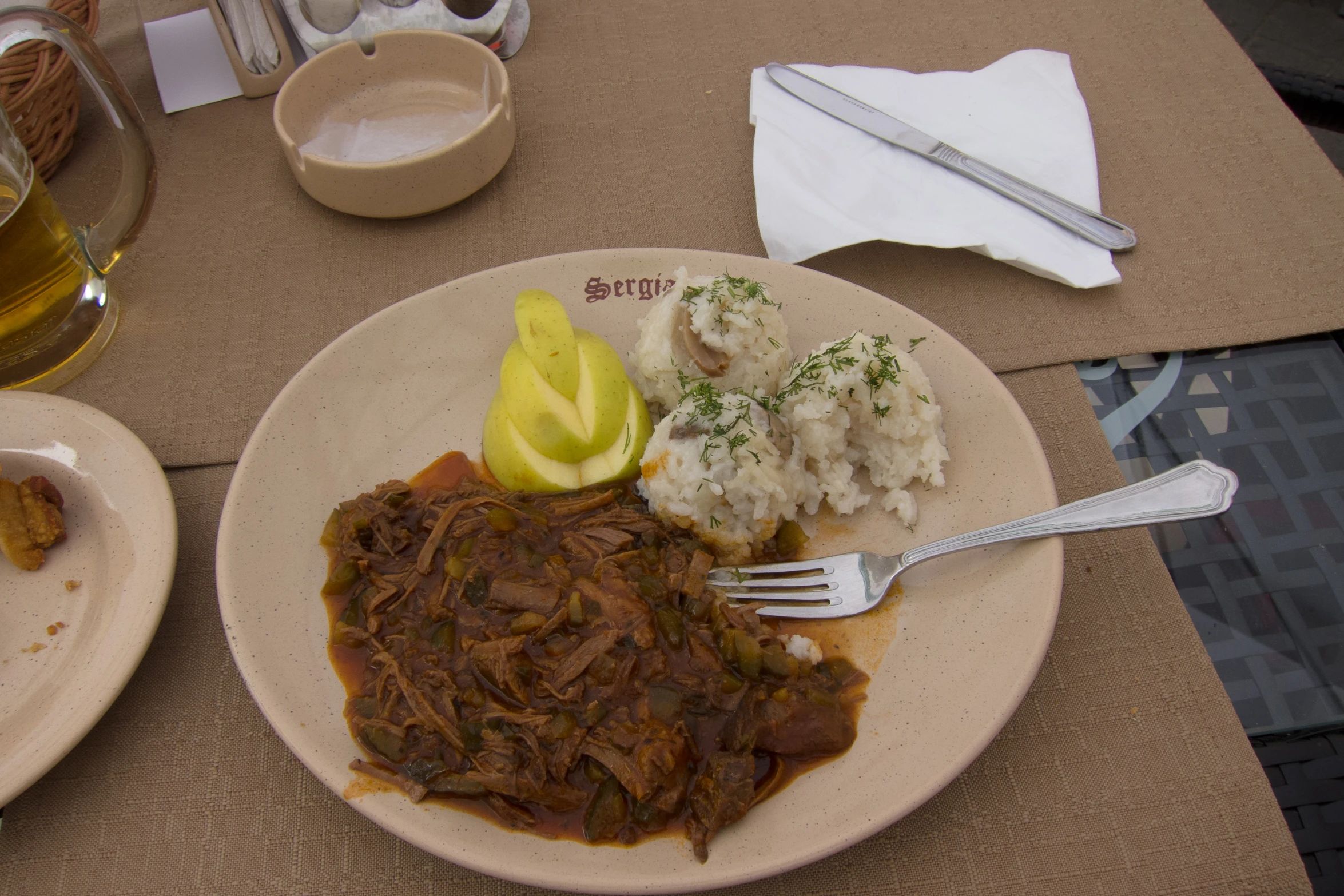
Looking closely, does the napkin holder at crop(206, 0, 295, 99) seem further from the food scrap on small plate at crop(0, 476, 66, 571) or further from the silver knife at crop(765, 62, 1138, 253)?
the silver knife at crop(765, 62, 1138, 253)

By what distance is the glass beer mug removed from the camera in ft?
9.57

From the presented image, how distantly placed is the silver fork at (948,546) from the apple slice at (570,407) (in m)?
0.62

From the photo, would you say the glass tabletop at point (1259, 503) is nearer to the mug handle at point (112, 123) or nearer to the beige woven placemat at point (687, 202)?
the beige woven placemat at point (687, 202)

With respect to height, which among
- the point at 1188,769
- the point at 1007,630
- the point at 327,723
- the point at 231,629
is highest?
the point at 231,629

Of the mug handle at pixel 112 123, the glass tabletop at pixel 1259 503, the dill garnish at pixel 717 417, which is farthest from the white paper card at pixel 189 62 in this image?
the glass tabletop at pixel 1259 503

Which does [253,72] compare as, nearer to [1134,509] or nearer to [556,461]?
[556,461]

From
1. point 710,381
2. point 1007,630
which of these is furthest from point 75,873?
point 1007,630

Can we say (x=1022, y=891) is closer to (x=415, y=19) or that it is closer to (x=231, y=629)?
(x=231, y=629)

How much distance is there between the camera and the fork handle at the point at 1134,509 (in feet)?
7.54

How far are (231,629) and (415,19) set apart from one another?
318 cm

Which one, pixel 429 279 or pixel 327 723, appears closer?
pixel 327 723

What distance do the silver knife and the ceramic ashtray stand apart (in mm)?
1413

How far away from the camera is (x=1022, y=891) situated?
2162 millimetres

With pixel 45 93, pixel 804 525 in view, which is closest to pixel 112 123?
pixel 45 93
